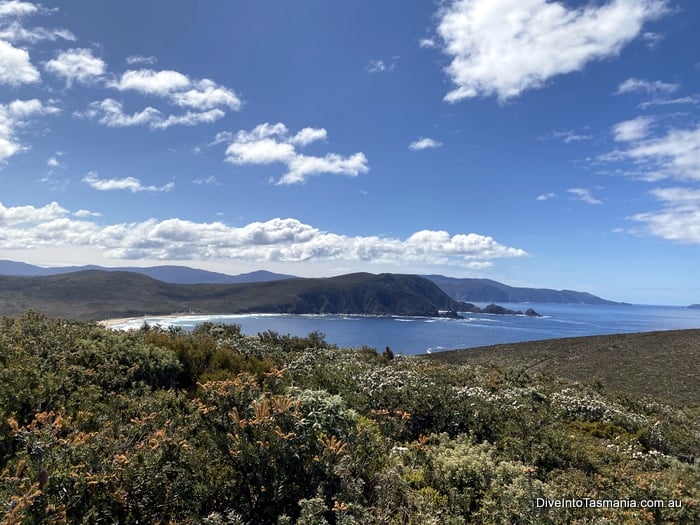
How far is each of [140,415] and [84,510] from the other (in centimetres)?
230

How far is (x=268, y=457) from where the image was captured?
13.0ft

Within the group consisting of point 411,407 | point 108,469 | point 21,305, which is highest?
point 108,469

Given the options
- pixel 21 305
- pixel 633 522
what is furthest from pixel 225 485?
pixel 21 305

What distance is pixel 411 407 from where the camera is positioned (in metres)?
9.12

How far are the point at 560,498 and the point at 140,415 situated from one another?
5.67m

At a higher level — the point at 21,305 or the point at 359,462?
the point at 359,462

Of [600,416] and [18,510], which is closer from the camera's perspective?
[18,510]

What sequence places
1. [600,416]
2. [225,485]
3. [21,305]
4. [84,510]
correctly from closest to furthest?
1. [84,510]
2. [225,485]
3. [600,416]
4. [21,305]

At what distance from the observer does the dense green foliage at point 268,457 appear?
11.5ft

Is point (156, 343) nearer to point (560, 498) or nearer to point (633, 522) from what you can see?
point (560, 498)

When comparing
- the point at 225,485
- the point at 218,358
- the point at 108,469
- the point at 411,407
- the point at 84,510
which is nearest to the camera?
the point at 84,510

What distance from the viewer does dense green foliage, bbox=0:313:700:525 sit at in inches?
138

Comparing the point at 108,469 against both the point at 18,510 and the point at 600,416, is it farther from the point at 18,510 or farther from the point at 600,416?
the point at 600,416

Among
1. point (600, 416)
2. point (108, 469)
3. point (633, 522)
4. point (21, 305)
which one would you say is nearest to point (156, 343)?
point (108, 469)
